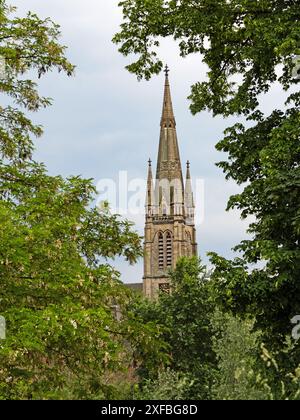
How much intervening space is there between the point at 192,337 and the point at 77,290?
26.3m

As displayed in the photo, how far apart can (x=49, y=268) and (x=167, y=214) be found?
90428 millimetres

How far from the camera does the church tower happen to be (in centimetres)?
10119

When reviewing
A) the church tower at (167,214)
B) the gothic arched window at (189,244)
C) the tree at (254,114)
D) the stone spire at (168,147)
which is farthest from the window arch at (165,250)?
the tree at (254,114)

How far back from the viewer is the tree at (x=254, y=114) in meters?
13.3

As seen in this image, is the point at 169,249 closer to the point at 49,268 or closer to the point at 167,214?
the point at 167,214

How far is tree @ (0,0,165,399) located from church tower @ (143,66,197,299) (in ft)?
272

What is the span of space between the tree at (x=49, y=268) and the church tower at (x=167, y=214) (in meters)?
82.8

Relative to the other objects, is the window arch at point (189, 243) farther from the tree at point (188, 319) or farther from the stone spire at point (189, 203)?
the tree at point (188, 319)

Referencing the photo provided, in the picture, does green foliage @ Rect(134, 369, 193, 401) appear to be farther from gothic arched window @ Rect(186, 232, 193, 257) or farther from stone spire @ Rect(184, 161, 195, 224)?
stone spire @ Rect(184, 161, 195, 224)

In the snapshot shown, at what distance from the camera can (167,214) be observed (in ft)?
343

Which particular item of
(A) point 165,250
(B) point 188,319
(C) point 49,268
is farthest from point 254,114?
(A) point 165,250

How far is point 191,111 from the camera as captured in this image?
17891 millimetres

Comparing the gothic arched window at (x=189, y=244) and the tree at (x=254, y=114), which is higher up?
the gothic arched window at (x=189, y=244)
